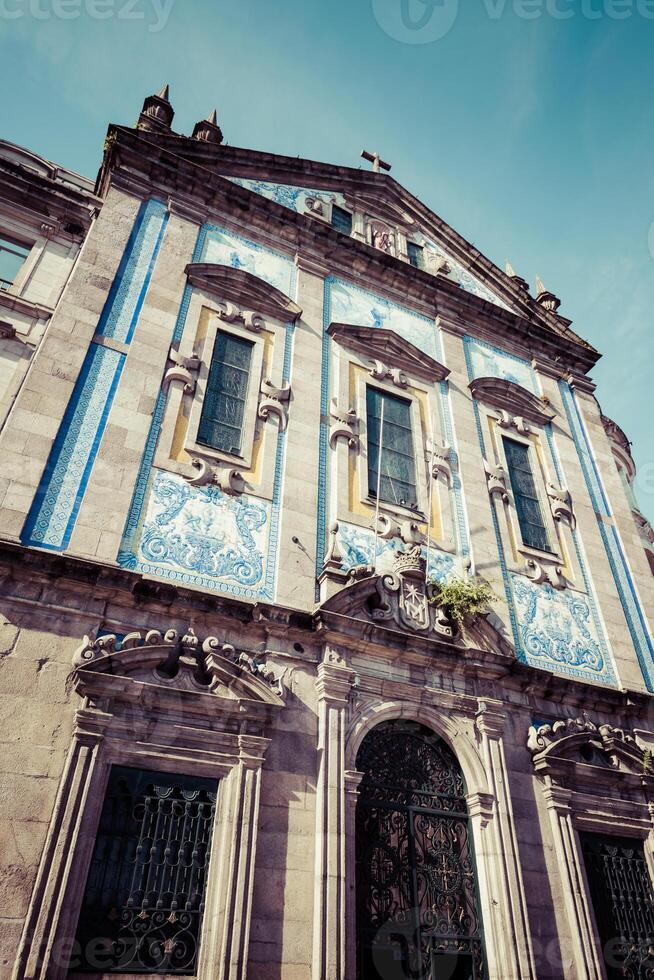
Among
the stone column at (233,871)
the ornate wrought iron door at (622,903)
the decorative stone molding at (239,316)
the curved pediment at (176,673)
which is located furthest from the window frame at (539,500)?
the stone column at (233,871)

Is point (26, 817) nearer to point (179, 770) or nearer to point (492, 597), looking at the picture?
point (179, 770)

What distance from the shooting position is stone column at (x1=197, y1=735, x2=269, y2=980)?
655 centimetres

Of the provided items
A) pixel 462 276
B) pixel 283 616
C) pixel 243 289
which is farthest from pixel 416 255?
pixel 283 616

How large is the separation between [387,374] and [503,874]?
26.1ft

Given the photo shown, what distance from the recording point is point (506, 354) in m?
15.2

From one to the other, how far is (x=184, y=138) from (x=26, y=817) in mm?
11592

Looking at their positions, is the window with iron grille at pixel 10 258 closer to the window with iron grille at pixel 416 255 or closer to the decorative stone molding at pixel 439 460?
the decorative stone molding at pixel 439 460

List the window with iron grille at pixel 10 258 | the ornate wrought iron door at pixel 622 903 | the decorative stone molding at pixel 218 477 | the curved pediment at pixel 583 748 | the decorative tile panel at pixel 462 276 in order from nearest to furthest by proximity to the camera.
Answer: the ornate wrought iron door at pixel 622 903, the decorative stone molding at pixel 218 477, the curved pediment at pixel 583 748, the window with iron grille at pixel 10 258, the decorative tile panel at pixel 462 276

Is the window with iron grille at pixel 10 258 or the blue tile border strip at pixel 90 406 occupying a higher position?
the window with iron grille at pixel 10 258

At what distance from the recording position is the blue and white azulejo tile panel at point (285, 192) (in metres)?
13.7

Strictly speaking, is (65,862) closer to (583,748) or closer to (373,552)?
(373,552)

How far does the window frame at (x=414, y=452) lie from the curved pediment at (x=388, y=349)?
0.60 m

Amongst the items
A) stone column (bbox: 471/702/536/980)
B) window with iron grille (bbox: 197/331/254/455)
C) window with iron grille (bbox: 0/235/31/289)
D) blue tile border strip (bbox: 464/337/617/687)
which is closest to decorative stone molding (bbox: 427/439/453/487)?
blue tile border strip (bbox: 464/337/617/687)

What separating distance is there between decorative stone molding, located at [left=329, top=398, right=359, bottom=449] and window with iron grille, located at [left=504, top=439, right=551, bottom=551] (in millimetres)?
3411
